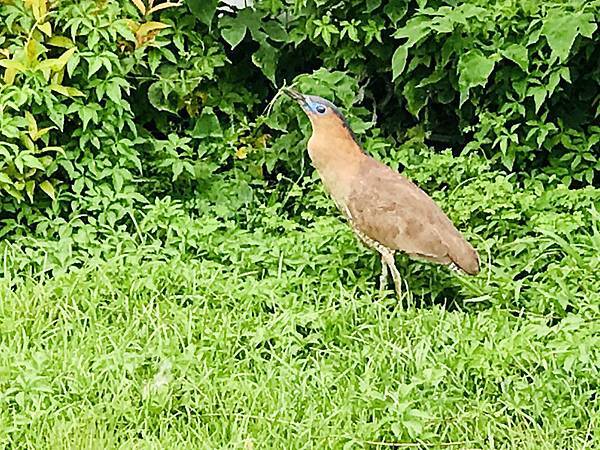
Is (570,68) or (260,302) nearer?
(260,302)

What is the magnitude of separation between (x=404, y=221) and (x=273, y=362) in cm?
109

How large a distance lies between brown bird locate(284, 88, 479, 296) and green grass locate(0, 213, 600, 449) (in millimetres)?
242

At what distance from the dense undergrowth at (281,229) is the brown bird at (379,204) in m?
0.25

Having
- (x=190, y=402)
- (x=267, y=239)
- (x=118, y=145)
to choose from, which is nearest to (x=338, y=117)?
(x=267, y=239)

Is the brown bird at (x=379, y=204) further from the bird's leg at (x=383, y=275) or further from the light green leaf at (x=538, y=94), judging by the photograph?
the light green leaf at (x=538, y=94)

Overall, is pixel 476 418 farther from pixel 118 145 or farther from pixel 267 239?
pixel 118 145

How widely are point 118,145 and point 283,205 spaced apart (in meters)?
1.12

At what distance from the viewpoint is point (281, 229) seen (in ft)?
20.5

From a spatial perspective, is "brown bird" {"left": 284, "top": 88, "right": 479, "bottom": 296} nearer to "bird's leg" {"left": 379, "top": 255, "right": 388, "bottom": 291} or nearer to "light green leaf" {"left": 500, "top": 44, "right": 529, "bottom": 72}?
"bird's leg" {"left": 379, "top": 255, "right": 388, "bottom": 291}

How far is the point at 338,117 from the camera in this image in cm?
544

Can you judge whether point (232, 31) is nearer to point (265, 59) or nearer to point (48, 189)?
point (265, 59)

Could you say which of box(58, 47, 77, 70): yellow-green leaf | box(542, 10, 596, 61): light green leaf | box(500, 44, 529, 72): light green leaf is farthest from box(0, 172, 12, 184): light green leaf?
box(542, 10, 596, 61): light green leaf

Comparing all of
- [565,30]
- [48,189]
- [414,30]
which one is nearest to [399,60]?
Answer: [414,30]

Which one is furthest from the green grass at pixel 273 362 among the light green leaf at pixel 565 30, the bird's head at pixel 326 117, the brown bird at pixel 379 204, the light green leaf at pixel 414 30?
the light green leaf at pixel 414 30
